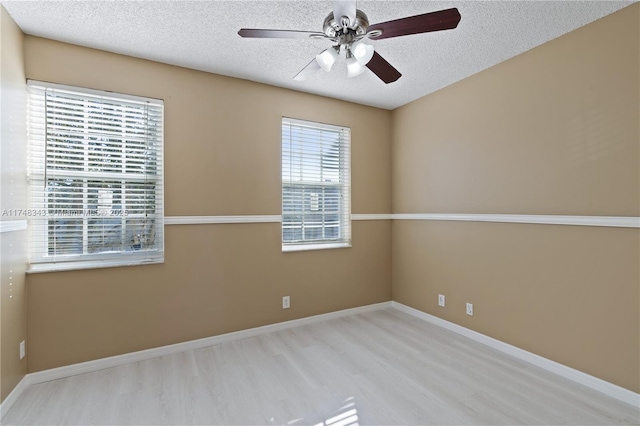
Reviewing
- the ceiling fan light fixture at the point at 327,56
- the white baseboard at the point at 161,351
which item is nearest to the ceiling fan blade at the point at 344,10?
the ceiling fan light fixture at the point at 327,56

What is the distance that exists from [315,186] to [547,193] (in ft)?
7.10

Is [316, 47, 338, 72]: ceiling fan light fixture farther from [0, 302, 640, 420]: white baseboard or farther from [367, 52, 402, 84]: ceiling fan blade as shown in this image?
[0, 302, 640, 420]: white baseboard

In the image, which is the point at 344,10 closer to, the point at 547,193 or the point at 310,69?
the point at 310,69

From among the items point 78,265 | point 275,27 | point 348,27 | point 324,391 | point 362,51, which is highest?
point 275,27

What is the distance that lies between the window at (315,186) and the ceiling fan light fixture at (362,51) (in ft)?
5.42

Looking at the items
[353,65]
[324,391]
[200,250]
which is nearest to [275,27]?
[353,65]

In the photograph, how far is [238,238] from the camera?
10.0 ft

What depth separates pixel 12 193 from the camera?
2.07 metres

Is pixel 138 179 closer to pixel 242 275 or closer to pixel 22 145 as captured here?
pixel 22 145

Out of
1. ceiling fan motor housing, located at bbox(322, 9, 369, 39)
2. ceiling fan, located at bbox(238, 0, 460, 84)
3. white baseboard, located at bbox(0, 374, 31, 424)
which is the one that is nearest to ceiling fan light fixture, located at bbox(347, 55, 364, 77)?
ceiling fan, located at bbox(238, 0, 460, 84)

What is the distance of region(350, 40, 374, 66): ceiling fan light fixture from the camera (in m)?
1.72

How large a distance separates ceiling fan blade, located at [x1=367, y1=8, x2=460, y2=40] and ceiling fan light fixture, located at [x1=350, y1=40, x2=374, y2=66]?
0.09m

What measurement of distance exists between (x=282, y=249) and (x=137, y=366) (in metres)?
1.58

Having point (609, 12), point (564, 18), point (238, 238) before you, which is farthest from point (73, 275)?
point (609, 12)
